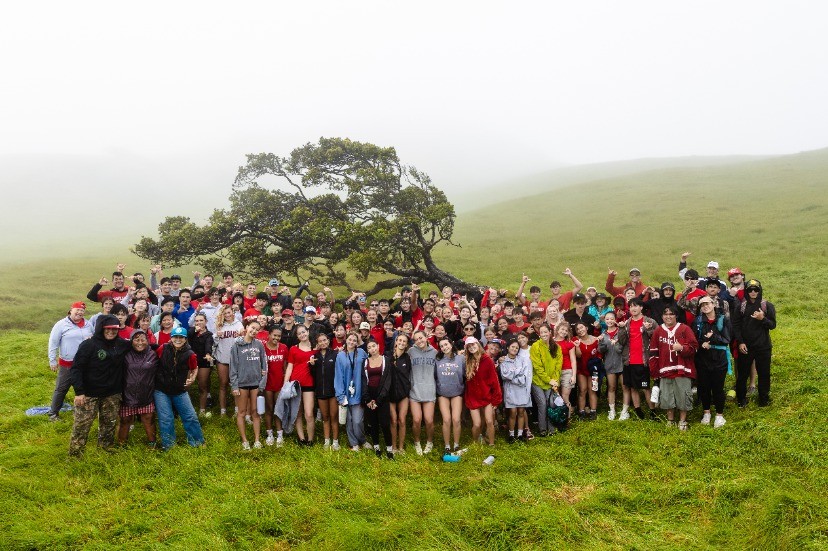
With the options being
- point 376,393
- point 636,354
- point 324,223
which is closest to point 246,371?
point 376,393

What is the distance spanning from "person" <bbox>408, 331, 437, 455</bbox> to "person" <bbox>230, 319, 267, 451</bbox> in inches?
119

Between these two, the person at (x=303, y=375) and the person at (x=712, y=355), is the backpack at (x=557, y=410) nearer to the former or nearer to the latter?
the person at (x=712, y=355)

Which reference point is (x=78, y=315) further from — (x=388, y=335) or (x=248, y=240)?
(x=248, y=240)

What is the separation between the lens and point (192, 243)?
18859 mm

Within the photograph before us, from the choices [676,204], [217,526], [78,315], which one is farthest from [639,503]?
[676,204]

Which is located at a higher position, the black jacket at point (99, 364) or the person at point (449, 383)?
the black jacket at point (99, 364)

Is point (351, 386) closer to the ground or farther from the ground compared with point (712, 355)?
closer to the ground

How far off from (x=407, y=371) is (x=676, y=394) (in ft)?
17.4

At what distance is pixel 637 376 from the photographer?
30.0 ft

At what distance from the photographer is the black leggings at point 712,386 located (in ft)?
27.9

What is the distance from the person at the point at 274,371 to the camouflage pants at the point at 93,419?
→ 2.67 m

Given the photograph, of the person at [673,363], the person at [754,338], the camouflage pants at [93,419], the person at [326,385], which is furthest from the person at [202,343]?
the person at [754,338]

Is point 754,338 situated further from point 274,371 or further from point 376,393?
point 274,371

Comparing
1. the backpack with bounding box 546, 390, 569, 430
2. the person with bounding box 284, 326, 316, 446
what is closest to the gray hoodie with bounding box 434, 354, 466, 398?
the backpack with bounding box 546, 390, 569, 430
